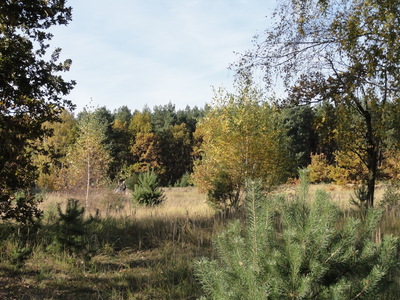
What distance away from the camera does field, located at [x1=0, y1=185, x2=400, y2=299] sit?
4.57 meters

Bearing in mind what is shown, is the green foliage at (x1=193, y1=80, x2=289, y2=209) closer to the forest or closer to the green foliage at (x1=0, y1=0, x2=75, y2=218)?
the forest

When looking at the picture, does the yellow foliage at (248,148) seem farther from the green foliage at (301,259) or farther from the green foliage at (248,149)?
the green foliage at (301,259)

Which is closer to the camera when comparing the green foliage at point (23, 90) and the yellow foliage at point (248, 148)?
the green foliage at point (23, 90)

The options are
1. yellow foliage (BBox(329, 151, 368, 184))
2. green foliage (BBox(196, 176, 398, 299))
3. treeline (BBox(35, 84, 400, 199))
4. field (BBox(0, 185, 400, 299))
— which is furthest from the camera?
yellow foliage (BBox(329, 151, 368, 184))

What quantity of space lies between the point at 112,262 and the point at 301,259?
486cm

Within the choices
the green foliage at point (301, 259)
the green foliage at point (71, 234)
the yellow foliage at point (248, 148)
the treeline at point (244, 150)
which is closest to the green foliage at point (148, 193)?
the treeline at point (244, 150)

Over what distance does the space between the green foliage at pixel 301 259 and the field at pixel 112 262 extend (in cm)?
206

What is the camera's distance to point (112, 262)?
598 cm

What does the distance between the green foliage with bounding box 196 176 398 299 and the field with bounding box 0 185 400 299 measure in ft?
6.75

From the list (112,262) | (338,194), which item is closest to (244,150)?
(338,194)

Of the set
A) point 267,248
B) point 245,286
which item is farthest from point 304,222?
point 245,286

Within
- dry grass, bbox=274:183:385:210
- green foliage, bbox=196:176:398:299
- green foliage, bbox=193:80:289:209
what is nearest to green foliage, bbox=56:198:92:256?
dry grass, bbox=274:183:385:210

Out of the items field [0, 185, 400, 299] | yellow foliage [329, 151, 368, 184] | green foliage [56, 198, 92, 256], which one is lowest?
field [0, 185, 400, 299]

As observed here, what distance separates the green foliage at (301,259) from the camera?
5.81 ft
